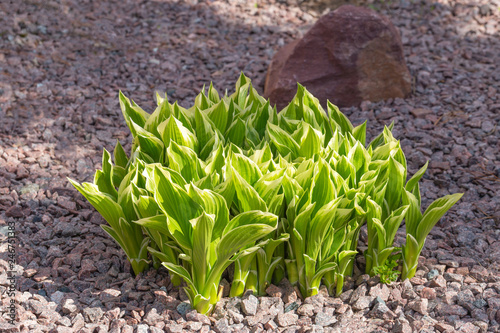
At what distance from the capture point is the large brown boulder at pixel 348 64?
4.75 m

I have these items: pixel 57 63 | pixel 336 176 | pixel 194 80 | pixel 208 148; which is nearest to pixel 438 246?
pixel 336 176

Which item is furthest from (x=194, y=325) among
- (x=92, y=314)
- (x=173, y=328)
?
(x=92, y=314)

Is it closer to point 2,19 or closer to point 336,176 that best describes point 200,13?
point 2,19

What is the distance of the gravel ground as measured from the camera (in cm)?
252

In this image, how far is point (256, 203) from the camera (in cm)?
236

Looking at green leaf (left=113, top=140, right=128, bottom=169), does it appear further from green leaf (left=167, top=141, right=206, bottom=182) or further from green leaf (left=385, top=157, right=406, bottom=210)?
green leaf (left=385, top=157, right=406, bottom=210)

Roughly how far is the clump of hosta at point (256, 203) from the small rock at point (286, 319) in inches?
6.1

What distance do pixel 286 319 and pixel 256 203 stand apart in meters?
0.58

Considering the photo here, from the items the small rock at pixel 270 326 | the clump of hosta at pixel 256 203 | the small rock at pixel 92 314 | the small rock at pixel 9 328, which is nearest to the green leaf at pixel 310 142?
the clump of hosta at pixel 256 203

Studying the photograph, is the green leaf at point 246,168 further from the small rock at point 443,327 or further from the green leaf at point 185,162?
the small rock at point 443,327

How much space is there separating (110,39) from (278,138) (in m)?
3.70

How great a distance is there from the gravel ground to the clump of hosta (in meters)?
0.15

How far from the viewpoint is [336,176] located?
2.43 metres

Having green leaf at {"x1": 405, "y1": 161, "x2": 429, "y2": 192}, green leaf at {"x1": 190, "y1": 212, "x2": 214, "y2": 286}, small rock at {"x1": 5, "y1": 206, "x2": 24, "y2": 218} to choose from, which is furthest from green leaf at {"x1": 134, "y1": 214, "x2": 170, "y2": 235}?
small rock at {"x1": 5, "y1": 206, "x2": 24, "y2": 218}
